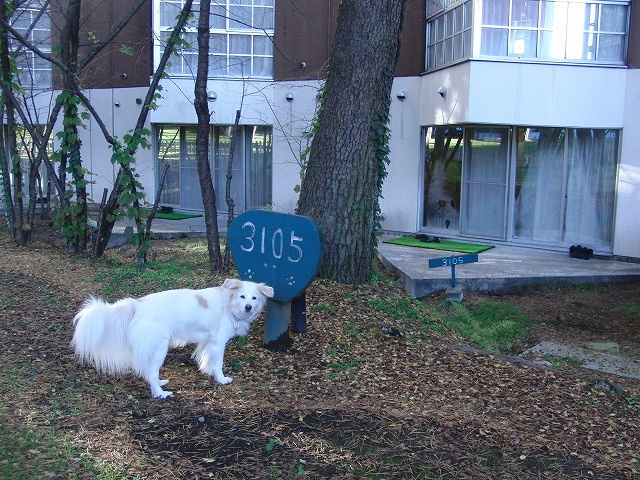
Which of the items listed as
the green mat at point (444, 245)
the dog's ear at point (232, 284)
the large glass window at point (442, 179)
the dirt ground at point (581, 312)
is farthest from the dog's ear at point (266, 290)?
the large glass window at point (442, 179)

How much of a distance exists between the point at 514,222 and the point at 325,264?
24.7ft

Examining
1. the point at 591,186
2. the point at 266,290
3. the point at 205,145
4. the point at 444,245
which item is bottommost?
the point at 444,245

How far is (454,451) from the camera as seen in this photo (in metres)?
4.25

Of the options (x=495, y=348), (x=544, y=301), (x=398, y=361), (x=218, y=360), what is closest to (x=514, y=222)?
(x=544, y=301)

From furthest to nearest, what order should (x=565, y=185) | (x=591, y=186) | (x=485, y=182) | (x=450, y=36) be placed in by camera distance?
1. (x=485, y=182)
2. (x=450, y=36)
3. (x=565, y=185)
4. (x=591, y=186)

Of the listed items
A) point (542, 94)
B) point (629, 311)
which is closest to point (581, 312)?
point (629, 311)

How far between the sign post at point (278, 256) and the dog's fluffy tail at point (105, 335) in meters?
1.22

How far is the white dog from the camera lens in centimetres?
477

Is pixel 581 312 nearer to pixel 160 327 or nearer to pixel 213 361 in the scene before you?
pixel 213 361

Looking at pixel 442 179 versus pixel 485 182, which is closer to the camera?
pixel 485 182

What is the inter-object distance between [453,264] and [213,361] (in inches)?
198

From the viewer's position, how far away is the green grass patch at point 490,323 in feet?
25.9

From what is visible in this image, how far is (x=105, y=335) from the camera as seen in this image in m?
4.78

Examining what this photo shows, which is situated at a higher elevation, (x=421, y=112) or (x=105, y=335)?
(x=421, y=112)
